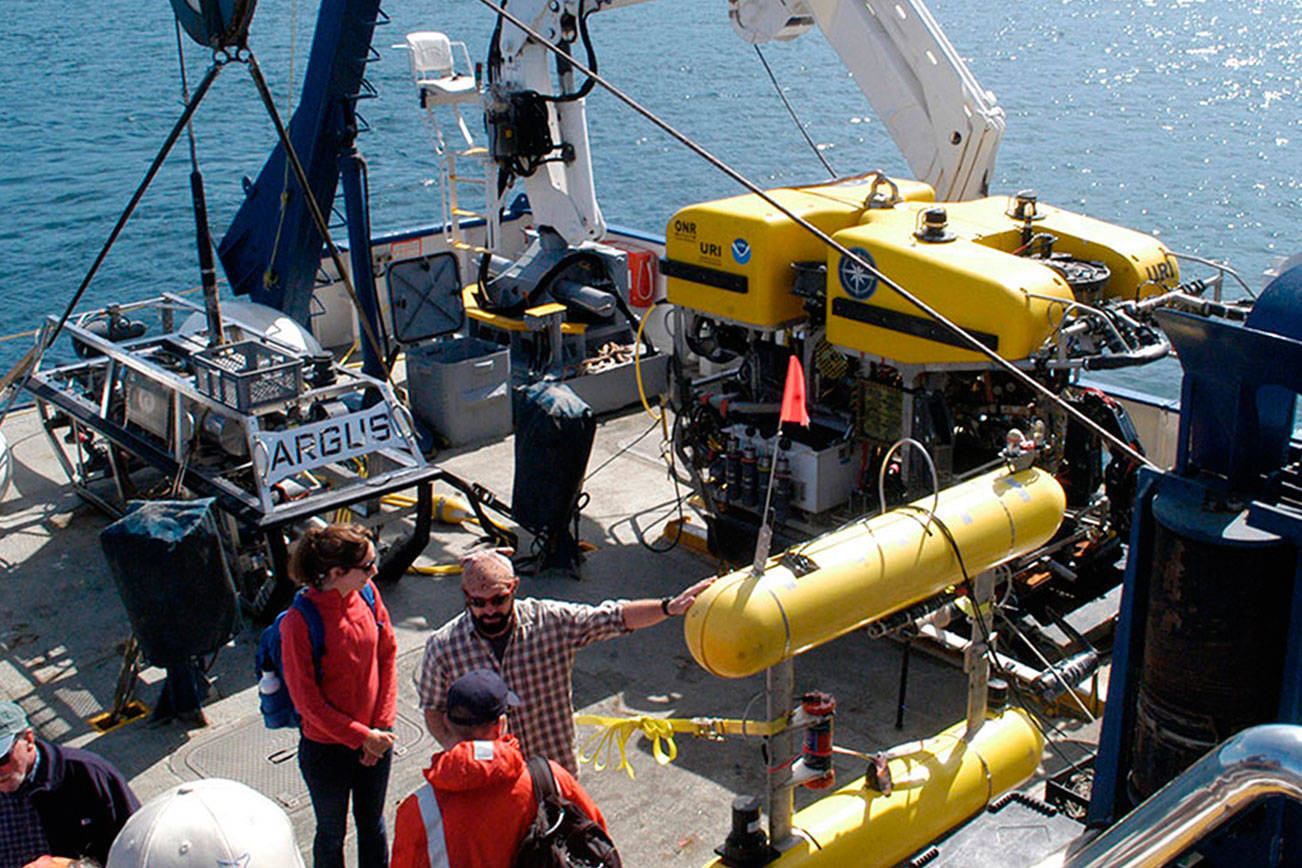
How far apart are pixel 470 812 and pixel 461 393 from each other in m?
7.48

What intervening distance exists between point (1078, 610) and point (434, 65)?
8472 mm

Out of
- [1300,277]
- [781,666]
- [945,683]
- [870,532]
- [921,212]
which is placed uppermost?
[1300,277]

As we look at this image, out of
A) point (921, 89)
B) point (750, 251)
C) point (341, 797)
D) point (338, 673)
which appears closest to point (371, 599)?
point (338, 673)

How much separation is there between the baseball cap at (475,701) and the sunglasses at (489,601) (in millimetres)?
749

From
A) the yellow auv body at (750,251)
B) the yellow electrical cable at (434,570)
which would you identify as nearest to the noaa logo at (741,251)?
the yellow auv body at (750,251)

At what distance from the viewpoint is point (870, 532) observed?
4.98 m

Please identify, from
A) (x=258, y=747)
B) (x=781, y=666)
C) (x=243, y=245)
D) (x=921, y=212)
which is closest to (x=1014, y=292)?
(x=921, y=212)

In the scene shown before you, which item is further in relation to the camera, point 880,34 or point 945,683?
point 880,34

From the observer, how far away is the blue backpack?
486 cm

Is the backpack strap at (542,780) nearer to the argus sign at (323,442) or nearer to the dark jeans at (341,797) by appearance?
the dark jeans at (341,797)

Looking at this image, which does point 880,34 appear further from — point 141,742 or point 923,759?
point 141,742

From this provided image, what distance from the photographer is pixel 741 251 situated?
8.04 m

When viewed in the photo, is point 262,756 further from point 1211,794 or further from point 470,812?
point 1211,794

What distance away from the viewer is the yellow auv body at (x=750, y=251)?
797 centimetres
